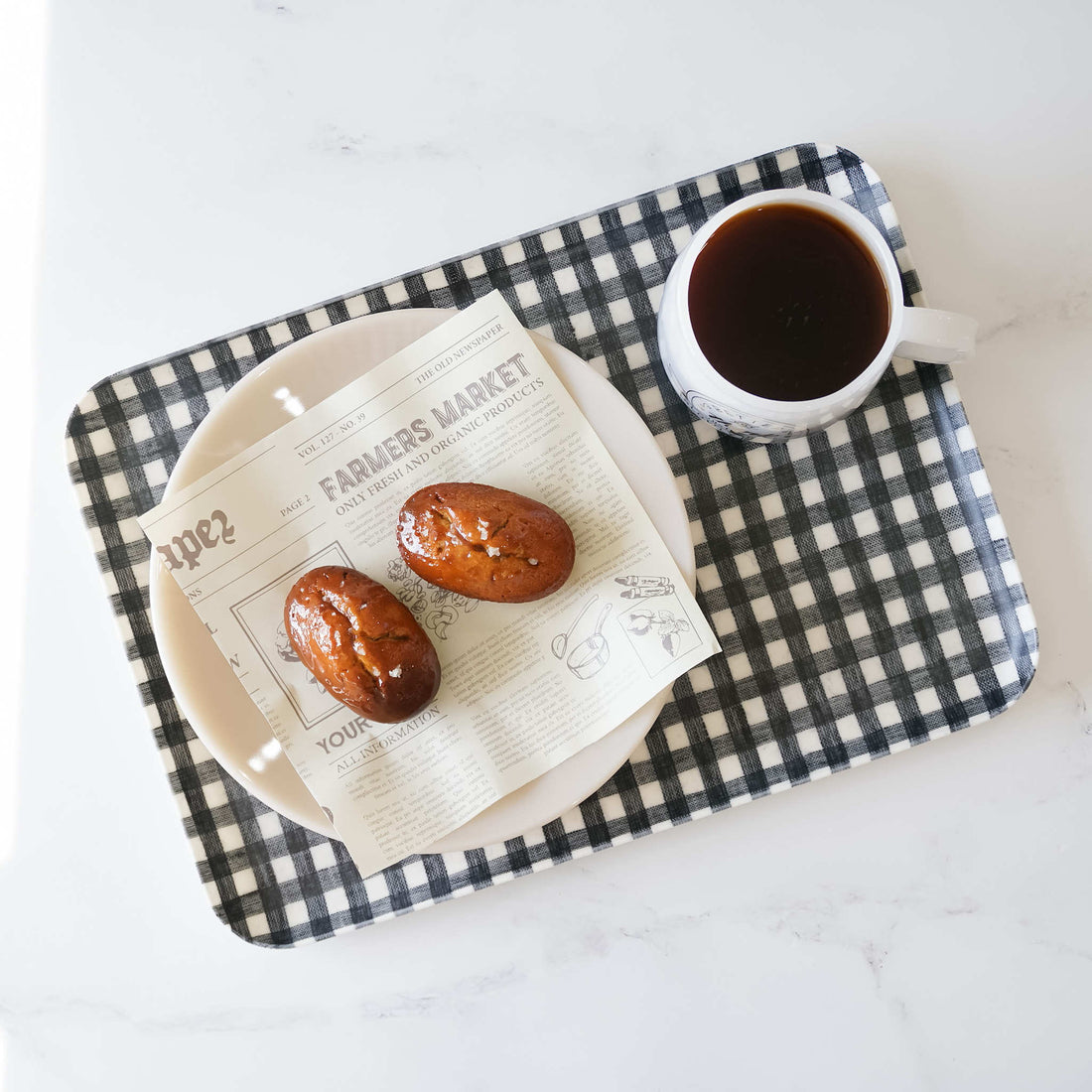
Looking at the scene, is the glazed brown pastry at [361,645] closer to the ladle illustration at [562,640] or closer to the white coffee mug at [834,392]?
the ladle illustration at [562,640]

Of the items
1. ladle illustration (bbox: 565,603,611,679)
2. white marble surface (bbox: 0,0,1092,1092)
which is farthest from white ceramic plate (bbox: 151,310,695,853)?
white marble surface (bbox: 0,0,1092,1092)

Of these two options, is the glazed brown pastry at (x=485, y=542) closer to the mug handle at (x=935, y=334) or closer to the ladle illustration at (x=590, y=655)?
the ladle illustration at (x=590, y=655)

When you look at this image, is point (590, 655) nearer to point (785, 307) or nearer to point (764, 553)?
point (764, 553)

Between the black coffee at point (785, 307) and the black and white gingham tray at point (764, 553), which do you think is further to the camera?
the black and white gingham tray at point (764, 553)

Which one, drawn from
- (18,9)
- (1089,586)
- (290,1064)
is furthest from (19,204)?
(1089,586)

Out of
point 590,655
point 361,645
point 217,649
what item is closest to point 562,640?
point 590,655

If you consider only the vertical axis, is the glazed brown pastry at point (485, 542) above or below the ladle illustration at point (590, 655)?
above

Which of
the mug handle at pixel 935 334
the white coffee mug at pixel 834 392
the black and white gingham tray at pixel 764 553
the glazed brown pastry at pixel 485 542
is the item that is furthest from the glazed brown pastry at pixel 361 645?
the mug handle at pixel 935 334
